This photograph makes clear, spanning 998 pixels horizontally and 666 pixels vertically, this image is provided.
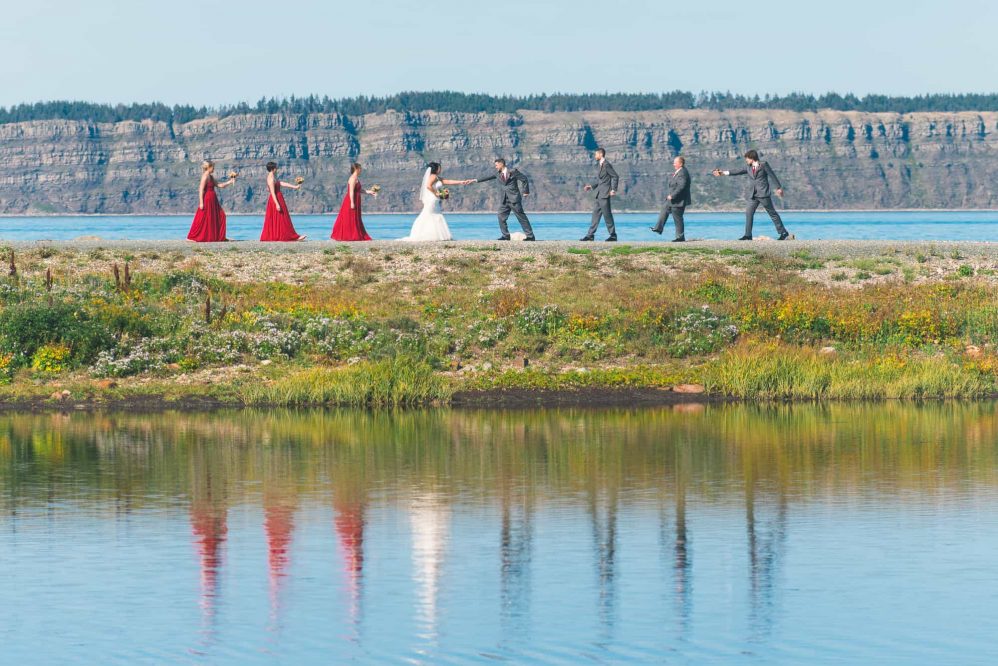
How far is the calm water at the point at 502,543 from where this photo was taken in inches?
498

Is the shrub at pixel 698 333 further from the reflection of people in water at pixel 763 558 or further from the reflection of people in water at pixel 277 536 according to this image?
the reflection of people in water at pixel 277 536

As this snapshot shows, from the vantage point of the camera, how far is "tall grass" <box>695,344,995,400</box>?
29734mm

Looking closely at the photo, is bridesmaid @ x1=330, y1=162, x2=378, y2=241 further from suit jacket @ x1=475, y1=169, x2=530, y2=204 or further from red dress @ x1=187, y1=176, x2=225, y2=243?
suit jacket @ x1=475, y1=169, x2=530, y2=204

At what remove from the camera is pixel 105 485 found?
20.2 metres

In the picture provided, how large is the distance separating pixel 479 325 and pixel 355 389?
14.7 feet

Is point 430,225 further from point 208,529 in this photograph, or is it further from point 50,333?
point 208,529

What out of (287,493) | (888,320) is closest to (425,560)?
(287,493)

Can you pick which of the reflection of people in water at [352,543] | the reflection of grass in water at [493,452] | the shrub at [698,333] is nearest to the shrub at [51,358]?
the reflection of grass in water at [493,452]

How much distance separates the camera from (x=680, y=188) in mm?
38562

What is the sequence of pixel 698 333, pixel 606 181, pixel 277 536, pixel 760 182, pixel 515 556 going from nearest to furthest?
pixel 515 556 → pixel 277 536 → pixel 698 333 → pixel 760 182 → pixel 606 181

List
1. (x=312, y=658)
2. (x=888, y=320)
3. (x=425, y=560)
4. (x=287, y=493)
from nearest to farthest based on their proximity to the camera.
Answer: (x=312, y=658)
(x=425, y=560)
(x=287, y=493)
(x=888, y=320)

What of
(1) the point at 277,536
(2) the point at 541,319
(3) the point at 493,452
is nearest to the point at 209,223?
(2) the point at 541,319

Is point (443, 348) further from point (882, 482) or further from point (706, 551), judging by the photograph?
point (706, 551)

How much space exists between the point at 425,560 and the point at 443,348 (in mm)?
16607
